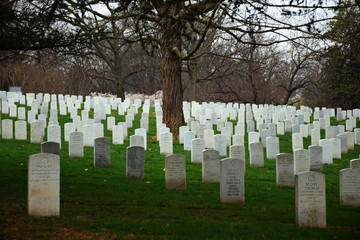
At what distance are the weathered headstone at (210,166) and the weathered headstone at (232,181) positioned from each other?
2.15m

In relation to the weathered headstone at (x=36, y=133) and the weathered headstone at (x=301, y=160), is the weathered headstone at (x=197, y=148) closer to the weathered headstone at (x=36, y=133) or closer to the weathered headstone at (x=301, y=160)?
the weathered headstone at (x=301, y=160)

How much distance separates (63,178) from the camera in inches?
448

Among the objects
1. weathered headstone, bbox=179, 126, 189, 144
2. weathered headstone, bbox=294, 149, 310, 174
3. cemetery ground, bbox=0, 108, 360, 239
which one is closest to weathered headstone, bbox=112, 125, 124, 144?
weathered headstone, bbox=179, 126, 189, 144

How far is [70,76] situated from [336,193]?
35491 millimetres

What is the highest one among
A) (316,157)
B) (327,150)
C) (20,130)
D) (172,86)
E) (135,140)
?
(172,86)

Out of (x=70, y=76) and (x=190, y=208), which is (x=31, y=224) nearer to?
(x=190, y=208)

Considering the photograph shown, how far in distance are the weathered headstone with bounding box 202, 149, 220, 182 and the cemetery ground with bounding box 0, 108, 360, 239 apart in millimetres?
328

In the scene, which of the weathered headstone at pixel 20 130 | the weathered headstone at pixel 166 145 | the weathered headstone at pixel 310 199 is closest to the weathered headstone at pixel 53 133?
the weathered headstone at pixel 20 130

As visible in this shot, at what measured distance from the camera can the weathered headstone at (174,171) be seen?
10.6 m

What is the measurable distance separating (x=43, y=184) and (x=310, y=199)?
4.26 meters

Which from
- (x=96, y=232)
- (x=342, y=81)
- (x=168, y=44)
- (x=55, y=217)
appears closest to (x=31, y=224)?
(x=55, y=217)

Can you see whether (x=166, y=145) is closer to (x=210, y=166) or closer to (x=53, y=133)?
(x=53, y=133)

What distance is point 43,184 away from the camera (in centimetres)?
767

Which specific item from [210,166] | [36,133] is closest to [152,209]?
[210,166]
